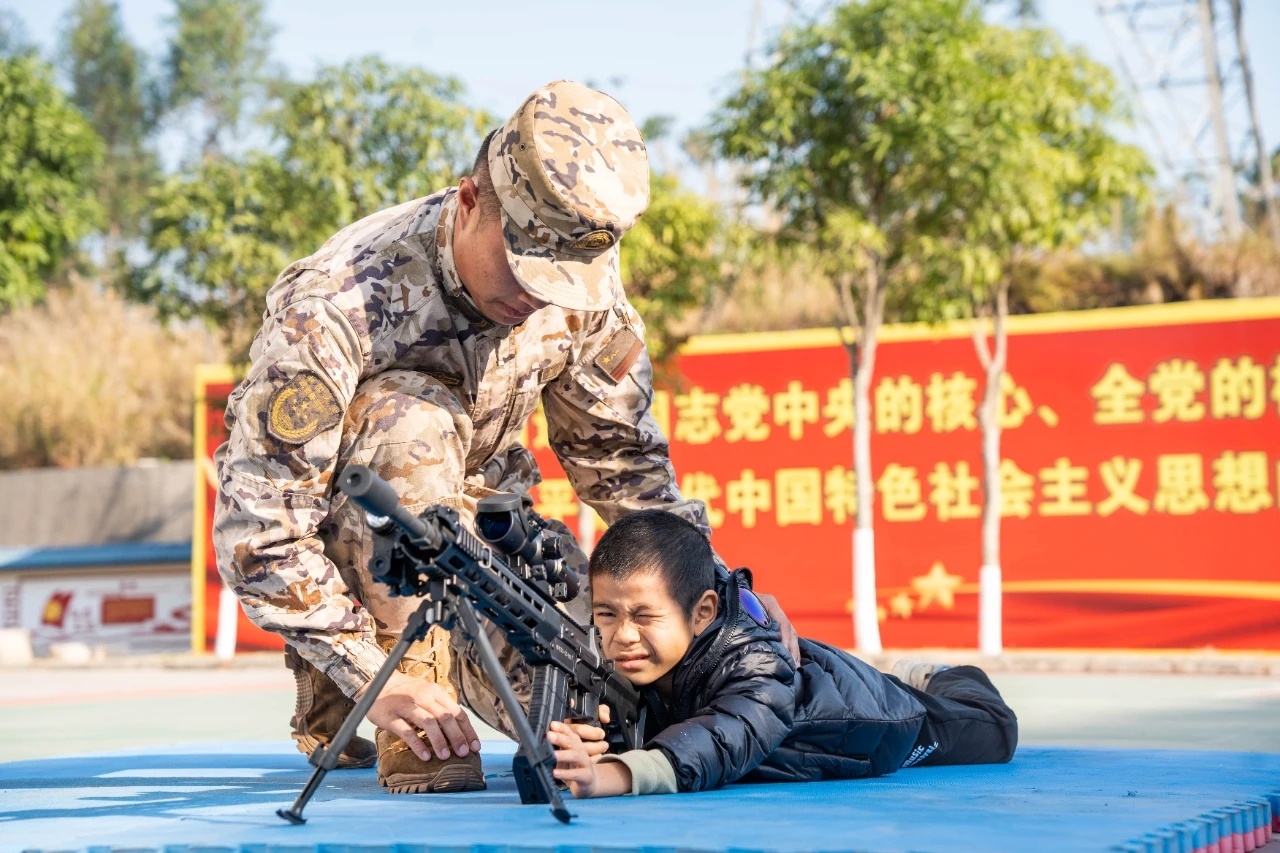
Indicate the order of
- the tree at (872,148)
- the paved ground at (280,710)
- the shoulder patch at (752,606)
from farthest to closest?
the tree at (872,148)
the paved ground at (280,710)
the shoulder patch at (752,606)

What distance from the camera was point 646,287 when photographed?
1249 cm

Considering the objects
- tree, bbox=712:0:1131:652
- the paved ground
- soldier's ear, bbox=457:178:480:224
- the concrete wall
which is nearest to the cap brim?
soldier's ear, bbox=457:178:480:224

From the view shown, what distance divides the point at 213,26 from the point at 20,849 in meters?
→ 40.6

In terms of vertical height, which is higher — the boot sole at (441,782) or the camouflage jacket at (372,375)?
the camouflage jacket at (372,375)

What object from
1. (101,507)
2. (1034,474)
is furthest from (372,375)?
(101,507)

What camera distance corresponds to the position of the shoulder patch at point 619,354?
3508 millimetres

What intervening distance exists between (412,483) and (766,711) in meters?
0.83

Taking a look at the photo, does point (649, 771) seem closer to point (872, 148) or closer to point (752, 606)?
point (752, 606)

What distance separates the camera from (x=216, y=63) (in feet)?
132

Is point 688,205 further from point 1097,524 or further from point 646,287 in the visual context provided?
point 1097,524

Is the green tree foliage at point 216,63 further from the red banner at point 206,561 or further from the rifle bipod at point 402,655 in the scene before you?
the rifle bipod at point 402,655

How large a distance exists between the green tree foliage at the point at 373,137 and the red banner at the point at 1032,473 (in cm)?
289

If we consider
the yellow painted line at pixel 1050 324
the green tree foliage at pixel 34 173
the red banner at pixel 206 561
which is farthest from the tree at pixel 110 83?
the yellow painted line at pixel 1050 324

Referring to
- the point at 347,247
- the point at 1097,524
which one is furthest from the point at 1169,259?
the point at 347,247
